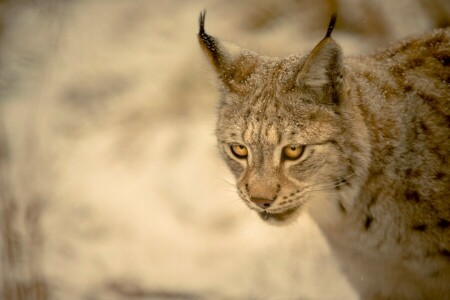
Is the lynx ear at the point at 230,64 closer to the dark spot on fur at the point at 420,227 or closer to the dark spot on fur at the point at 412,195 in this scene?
the dark spot on fur at the point at 412,195

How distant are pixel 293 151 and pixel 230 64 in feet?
2.05

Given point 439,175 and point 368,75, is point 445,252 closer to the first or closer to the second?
point 439,175

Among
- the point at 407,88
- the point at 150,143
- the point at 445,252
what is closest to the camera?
the point at 445,252

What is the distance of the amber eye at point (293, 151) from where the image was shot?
9.50ft

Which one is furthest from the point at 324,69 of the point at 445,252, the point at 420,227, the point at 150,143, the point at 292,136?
the point at 150,143

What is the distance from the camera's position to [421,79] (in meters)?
3.16

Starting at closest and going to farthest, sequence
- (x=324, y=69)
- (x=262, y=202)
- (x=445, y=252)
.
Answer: (x=324, y=69)
(x=262, y=202)
(x=445, y=252)

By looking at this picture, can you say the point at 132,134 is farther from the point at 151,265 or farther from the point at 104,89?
the point at 151,265

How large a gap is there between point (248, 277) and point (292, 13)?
103 inches

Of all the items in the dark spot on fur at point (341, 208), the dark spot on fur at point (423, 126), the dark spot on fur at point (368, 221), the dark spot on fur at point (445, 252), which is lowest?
the dark spot on fur at point (445, 252)

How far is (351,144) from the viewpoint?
9.70 ft

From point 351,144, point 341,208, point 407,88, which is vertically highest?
point 407,88

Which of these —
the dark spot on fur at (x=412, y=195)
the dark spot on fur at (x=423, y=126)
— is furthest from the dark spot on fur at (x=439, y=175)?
the dark spot on fur at (x=423, y=126)

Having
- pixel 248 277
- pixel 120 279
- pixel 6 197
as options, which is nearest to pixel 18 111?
pixel 120 279
